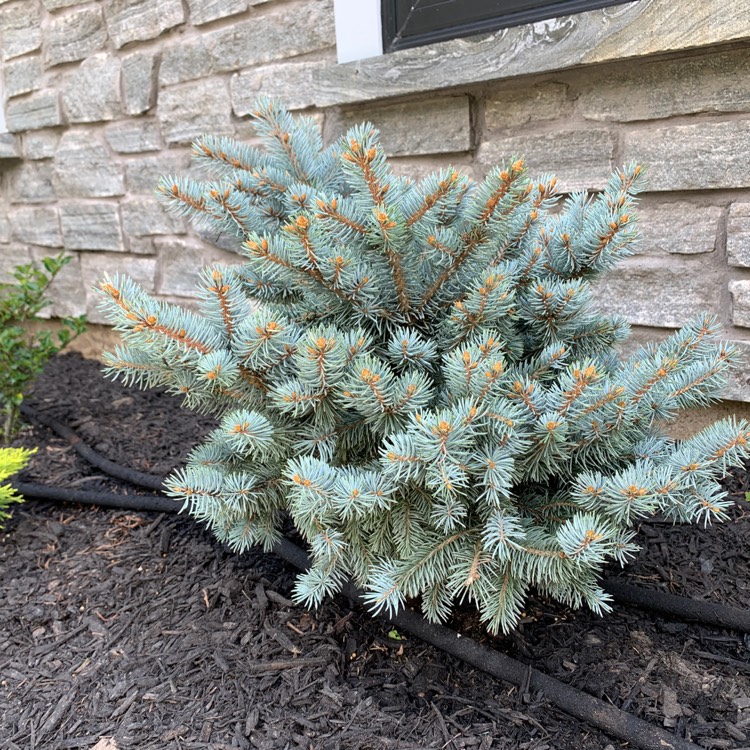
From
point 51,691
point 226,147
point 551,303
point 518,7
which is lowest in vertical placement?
point 51,691

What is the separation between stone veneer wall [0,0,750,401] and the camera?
1881 mm

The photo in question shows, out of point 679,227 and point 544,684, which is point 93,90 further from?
point 544,684

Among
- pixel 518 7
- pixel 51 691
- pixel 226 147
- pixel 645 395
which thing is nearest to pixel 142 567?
pixel 51 691

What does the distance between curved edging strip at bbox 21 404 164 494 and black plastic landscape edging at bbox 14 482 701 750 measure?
68cm

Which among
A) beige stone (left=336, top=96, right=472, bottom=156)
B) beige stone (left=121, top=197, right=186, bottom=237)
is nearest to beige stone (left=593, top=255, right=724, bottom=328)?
beige stone (left=336, top=96, right=472, bottom=156)

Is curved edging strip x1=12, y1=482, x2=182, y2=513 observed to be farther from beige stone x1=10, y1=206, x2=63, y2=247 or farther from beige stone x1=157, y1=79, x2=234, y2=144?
beige stone x1=10, y1=206, x2=63, y2=247

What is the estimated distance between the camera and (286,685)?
4.71 ft

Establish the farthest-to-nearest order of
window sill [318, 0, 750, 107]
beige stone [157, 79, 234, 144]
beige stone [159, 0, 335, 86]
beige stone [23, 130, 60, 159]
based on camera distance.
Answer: beige stone [23, 130, 60, 159]
beige stone [157, 79, 234, 144]
beige stone [159, 0, 335, 86]
window sill [318, 0, 750, 107]

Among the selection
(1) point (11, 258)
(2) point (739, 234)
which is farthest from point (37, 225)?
(2) point (739, 234)

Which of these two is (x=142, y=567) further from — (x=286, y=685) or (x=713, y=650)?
(x=713, y=650)

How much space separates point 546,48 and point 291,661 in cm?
180

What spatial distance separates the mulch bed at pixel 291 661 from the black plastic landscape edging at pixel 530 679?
1.2 inches

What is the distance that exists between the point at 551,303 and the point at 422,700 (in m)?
0.87

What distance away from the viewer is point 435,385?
1.32m
